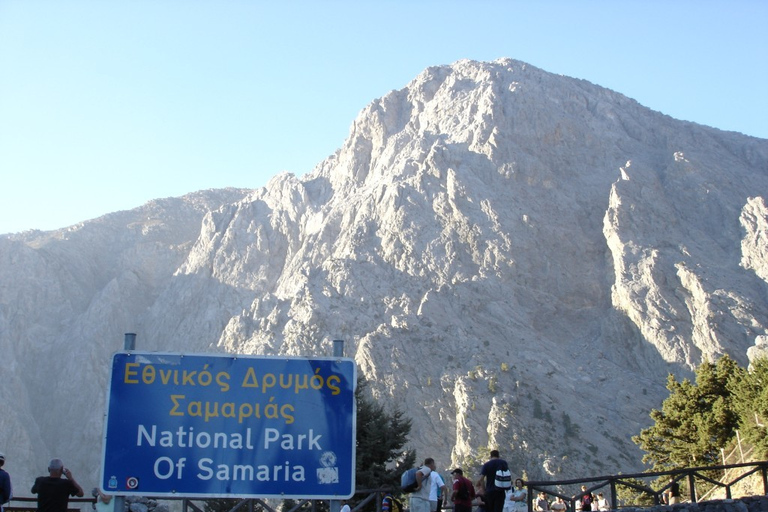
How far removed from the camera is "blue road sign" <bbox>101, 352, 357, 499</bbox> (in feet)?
21.6

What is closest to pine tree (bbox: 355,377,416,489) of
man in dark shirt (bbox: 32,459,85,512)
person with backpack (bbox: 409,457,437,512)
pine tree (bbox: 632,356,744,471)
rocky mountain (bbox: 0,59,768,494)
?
pine tree (bbox: 632,356,744,471)

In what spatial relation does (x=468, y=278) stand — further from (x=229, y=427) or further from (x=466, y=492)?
(x=229, y=427)

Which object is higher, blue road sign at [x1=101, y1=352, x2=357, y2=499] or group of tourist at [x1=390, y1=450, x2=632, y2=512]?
blue road sign at [x1=101, y1=352, x2=357, y2=499]

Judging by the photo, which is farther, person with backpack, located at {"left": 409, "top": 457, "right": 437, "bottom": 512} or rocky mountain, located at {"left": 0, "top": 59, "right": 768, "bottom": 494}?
rocky mountain, located at {"left": 0, "top": 59, "right": 768, "bottom": 494}

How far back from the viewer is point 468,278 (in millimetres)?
74812

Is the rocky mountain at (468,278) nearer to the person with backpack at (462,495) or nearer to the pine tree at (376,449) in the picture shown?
the pine tree at (376,449)

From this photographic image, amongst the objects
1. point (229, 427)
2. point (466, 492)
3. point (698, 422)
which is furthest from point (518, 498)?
point (698, 422)

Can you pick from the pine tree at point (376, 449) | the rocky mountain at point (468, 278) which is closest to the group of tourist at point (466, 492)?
the pine tree at point (376, 449)

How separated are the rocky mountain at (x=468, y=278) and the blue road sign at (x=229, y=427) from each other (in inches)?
2064

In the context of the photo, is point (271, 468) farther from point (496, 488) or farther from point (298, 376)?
point (496, 488)

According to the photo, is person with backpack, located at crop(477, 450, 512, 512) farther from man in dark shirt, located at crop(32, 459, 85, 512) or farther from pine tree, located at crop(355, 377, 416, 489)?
pine tree, located at crop(355, 377, 416, 489)

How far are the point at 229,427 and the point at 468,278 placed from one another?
68.7 meters

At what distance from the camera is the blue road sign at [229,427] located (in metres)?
6.59

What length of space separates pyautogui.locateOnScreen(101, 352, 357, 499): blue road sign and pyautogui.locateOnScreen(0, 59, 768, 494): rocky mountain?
52414 mm
